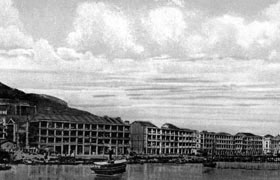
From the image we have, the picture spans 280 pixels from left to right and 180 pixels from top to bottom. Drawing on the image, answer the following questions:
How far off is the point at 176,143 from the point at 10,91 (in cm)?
4761

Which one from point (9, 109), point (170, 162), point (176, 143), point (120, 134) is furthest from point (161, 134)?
point (9, 109)

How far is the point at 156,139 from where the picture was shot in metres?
119

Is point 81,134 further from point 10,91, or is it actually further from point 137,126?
point 10,91

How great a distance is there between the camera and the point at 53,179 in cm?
4897

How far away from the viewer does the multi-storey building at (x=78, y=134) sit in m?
94.1

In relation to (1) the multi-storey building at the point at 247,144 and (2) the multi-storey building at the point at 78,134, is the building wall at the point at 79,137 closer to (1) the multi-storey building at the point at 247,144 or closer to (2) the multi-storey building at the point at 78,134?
(2) the multi-storey building at the point at 78,134

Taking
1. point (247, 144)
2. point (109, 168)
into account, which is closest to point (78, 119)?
point (109, 168)

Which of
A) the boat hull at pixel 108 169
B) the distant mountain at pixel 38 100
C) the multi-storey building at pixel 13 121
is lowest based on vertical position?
the boat hull at pixel 108 169

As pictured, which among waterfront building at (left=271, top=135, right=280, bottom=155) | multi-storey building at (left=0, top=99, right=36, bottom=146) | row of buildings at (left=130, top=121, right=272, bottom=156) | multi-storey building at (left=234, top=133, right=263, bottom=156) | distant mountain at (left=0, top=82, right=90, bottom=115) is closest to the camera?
multi-storey building at (left=0, top=99, right=36, bottom=146)

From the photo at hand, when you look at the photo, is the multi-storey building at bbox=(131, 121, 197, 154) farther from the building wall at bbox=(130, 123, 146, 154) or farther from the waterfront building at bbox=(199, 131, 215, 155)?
the waterfront building at bbox=(199, 131, 215, 155)

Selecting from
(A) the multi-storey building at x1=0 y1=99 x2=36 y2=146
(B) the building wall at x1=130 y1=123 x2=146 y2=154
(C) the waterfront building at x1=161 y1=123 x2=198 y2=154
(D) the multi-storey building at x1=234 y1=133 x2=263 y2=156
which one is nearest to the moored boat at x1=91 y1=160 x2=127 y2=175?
(A) the multi-storey building at x1=0 y1=99 x2=36 y2=146

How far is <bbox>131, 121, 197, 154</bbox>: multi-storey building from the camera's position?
116688 millimetres

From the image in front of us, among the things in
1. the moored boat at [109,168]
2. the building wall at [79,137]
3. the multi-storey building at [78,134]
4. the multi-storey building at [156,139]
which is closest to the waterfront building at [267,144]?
the multi-storey building at [156,139]

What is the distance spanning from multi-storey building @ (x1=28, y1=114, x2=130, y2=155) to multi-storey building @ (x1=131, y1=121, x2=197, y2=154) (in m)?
7.14
